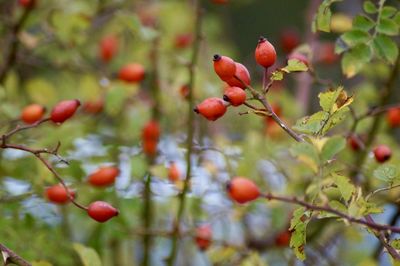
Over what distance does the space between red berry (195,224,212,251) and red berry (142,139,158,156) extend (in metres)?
0.23

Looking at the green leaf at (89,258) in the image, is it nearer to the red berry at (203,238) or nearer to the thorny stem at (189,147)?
A: the thorny stem at (189,147)

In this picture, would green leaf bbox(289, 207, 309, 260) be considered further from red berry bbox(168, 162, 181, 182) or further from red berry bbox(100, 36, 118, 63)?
red berry bbox(100, 36, 118, 63)

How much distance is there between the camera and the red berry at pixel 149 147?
1.71 m

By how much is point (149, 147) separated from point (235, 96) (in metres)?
0.78

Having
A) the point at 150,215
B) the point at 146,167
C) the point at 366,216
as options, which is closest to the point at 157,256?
the point at 150,215

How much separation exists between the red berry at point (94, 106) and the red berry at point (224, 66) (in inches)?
34.4

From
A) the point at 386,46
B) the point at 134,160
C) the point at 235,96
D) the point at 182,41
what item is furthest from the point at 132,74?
the point at 235,96

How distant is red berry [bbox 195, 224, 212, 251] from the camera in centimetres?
152

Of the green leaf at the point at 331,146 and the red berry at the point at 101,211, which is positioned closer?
the green leaf at the point at 331,146

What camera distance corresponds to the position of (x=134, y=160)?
60.6 inches

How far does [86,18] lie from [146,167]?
449 millimetres

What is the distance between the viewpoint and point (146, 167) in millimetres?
1556

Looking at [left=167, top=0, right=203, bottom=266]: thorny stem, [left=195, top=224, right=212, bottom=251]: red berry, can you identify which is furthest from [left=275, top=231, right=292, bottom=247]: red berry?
[left=167, top=0, right=203, bottom=266]: thorny stem

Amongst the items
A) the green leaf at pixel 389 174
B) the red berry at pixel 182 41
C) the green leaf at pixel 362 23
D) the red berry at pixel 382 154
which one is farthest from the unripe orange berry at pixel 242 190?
the red berry at pixel 182 41
